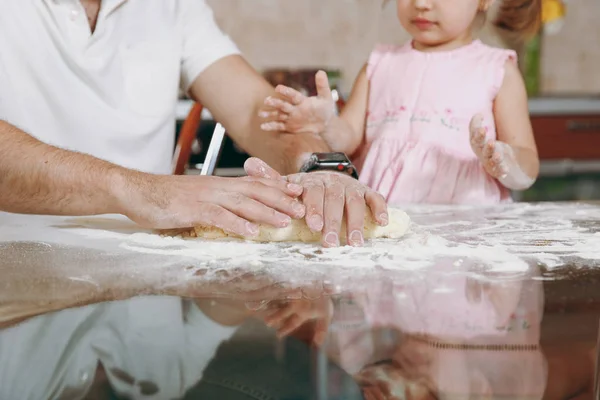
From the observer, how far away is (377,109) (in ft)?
5.07

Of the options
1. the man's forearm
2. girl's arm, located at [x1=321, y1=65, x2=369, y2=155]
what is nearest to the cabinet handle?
girl's arm, located at [x1=321, y1=65, x2=369, y2=155]

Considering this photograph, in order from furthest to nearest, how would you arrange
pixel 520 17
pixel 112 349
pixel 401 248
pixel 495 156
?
pixel 520 17, pixel 495 156, pixel 401 248, pixel 112 349

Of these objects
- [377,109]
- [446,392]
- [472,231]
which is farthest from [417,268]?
[377,109]

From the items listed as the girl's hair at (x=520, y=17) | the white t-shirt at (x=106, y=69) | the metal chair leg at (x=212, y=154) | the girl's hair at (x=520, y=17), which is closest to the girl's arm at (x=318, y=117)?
the metal chair leg at (x=212, y=154)

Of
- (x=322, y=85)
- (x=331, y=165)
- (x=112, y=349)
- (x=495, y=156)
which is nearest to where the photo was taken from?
(x=112, y=349)

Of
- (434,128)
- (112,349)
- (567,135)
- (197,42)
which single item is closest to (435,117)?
(434,128)

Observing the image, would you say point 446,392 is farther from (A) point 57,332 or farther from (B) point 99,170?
(B) point 99,170

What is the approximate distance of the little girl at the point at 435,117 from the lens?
1.39 m

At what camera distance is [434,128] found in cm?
146

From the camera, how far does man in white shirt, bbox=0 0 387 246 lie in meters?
0.87

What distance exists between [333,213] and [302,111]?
1.59ft

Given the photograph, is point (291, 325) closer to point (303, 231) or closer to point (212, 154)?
point (303, 231)

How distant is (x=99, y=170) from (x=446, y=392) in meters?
0.63

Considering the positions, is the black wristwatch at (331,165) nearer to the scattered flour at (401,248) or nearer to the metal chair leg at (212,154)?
the scattered flour at (401,248)
